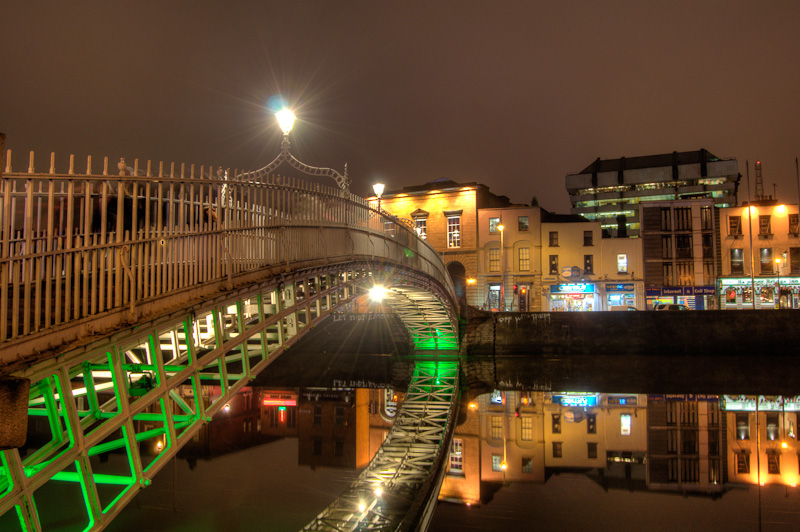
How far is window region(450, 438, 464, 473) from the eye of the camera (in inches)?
493

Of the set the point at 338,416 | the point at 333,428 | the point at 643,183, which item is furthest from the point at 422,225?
the point at 643,183

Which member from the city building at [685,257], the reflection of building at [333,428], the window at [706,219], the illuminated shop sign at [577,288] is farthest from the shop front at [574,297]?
the reflection of building at [333,428]

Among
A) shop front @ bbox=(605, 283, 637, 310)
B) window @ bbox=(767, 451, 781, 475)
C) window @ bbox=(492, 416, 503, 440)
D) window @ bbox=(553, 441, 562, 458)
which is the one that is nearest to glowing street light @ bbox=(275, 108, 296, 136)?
window @ bbox=(492, 416, 503, 440)

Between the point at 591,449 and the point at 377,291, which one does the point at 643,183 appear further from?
the point at 591,449

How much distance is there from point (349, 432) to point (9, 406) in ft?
38.1

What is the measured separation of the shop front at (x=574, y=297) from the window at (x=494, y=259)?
4347mm

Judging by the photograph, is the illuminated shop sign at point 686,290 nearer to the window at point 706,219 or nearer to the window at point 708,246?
the window at point 708,246

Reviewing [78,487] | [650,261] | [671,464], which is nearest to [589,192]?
[650,261]

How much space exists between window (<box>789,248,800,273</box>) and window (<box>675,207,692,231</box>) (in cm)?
696

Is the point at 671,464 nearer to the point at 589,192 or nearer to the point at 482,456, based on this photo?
the point at 482,456

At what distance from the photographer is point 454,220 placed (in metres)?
Result: 48.6

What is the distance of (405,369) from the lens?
2916 cm

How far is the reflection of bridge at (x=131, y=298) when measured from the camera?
507 centimetres

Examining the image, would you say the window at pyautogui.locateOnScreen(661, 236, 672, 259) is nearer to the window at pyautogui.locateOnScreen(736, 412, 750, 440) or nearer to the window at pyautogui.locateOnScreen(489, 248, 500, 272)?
the window at pyautogui.locateOnScreen(489, 248, 500, 272)
